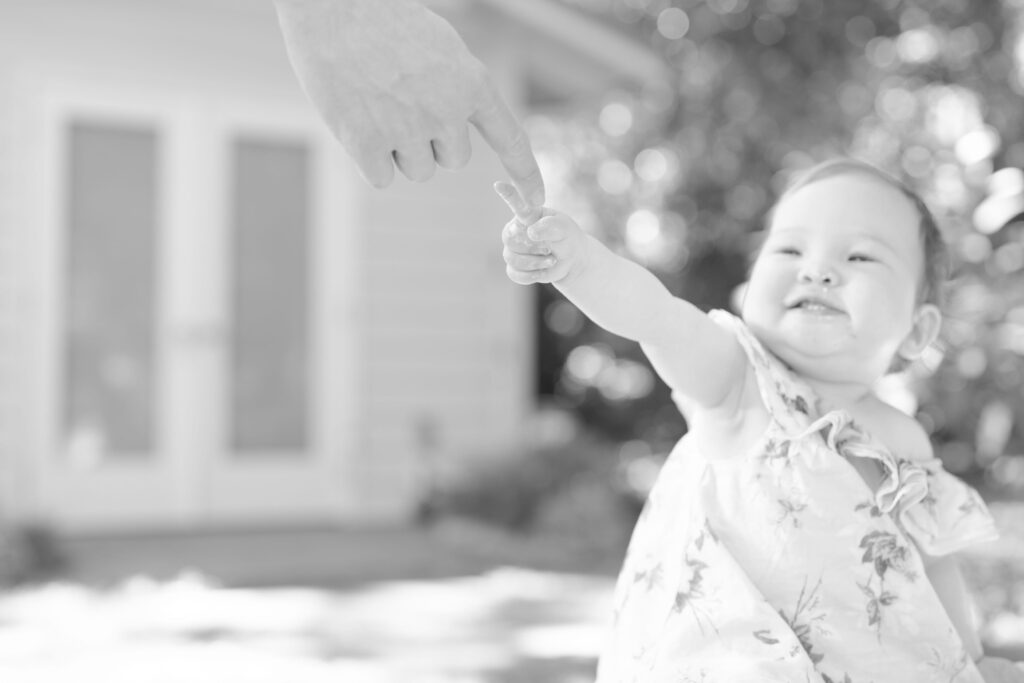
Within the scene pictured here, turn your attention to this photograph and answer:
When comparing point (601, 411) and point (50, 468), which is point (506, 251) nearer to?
point (50, 468)

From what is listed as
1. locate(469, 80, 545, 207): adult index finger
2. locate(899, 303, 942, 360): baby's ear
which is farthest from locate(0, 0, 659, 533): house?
locate(469, 80, 545, 207): adult index finger

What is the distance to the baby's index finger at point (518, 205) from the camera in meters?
1.27

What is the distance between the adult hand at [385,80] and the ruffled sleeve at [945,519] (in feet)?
2.79

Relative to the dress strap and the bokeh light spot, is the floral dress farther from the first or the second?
the bokeh light spot

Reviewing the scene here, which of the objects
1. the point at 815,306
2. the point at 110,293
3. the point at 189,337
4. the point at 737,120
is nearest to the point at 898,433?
the point at 815,306

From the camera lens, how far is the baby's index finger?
4.16 ft

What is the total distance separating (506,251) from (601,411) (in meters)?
9.81

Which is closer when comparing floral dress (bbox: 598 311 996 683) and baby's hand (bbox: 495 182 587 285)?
baby's hand (bbox: 495 182 587 285)

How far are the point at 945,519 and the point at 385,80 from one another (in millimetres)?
1013

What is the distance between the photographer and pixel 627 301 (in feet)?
4.63

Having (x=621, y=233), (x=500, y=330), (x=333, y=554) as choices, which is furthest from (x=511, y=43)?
(x=621, y=233)

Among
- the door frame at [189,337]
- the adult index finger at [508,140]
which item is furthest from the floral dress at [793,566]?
the door frame at [189,337]

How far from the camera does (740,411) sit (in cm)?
159

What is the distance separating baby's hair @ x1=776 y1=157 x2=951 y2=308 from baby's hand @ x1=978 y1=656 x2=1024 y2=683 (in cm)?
54
